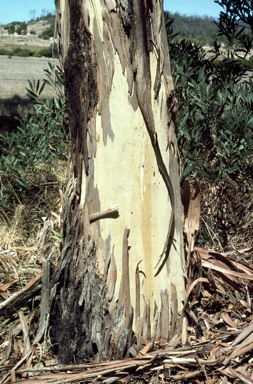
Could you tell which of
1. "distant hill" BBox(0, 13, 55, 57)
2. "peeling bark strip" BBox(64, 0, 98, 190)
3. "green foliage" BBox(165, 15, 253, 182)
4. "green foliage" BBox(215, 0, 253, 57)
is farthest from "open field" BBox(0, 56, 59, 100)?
"peeling bark strip" BBox(64, 0, 98, 190)

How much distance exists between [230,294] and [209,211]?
1.44m

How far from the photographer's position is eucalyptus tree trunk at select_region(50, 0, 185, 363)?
3.02m

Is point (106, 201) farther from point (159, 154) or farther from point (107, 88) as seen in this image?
point (107, 88)

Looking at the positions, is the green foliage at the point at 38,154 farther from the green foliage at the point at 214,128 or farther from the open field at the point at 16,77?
the open field at the point at 16,77

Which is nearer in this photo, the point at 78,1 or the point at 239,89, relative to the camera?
the point at 78,1

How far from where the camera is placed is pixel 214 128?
494 centimetres

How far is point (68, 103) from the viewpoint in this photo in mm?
3254

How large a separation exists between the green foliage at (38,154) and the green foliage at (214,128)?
118 cm

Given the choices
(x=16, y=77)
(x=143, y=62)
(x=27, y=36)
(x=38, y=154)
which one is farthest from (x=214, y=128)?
(x=27, y=36)

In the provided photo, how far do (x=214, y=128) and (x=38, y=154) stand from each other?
1.79 meters

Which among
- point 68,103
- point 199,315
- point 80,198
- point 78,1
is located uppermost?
point 78,1

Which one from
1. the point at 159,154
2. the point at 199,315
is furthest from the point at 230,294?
the point at 159,154

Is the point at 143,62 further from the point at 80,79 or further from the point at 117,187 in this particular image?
the point at 117,187

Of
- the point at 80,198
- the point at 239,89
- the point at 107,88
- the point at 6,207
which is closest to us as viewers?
the point at 107,88
